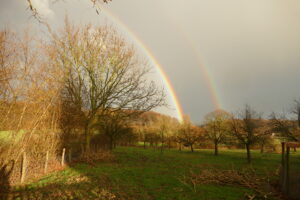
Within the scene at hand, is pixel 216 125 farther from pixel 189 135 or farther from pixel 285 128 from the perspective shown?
pixel 285 128

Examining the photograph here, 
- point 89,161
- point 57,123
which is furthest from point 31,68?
point 89,161

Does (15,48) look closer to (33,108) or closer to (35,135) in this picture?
(33,108)

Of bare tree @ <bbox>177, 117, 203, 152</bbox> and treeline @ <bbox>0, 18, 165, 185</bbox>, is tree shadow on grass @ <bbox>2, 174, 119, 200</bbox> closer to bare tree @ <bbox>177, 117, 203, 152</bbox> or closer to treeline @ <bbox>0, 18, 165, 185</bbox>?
treeline @ <bbox>0, 18, 165, 185</bbox>

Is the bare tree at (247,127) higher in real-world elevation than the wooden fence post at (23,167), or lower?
higher

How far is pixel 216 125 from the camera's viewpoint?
32.6m

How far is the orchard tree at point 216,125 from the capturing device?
31.7m

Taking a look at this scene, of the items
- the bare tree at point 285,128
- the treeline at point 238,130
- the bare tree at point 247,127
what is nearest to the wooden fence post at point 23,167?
the treeline at point 238,130

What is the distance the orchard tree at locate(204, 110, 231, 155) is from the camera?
104 feet

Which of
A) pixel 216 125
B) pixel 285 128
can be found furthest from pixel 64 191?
pixel 216 125

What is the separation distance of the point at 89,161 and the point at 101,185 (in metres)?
7.29

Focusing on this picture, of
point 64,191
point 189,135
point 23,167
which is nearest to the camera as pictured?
point 64,191

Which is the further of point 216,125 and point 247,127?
point 216,125

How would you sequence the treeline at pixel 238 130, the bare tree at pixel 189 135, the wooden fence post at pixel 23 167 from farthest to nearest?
the bare tree at pixel 189 135 < the treeline at pixel 238 130 < the wooden fence post at pixel 23 167

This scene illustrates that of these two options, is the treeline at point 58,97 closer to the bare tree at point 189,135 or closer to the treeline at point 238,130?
the treeline at point 238,130
